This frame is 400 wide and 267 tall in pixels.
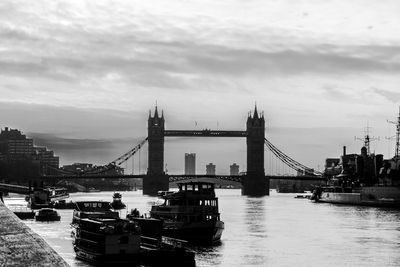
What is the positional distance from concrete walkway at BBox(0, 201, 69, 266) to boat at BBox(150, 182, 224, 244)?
171ft

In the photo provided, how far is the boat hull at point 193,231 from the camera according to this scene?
6234 centimetres

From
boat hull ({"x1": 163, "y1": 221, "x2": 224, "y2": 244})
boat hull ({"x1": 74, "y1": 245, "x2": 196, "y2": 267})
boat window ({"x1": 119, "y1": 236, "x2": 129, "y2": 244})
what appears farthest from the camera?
boat hull ({"x1": 163, "y1": 221, "x2": 224, "y2": 244})

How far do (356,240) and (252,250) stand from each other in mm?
15748

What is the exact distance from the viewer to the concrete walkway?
7.67 metres

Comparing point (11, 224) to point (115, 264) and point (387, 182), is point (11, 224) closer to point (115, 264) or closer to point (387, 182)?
point (115, 264)

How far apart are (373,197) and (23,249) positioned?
171 m

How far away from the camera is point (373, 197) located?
174 meters

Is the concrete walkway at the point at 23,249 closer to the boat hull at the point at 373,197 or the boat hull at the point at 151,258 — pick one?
the boat hull at the point at 151,258

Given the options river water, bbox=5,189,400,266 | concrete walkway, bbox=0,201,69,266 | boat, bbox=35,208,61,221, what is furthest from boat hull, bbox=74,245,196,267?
boat, bbox=35,208,61,221

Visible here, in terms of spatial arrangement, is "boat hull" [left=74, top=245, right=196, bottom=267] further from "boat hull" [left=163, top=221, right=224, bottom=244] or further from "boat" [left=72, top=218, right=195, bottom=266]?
"boat hull" [left=163, top=221, right=224, bottom=244]

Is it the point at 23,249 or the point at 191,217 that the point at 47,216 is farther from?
the point at 23,249

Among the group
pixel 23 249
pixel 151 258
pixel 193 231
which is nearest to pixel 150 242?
pixel 151 258

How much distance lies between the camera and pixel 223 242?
6612 cm

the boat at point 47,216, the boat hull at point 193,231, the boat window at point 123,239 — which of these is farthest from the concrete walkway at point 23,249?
the boat at point 47,216
